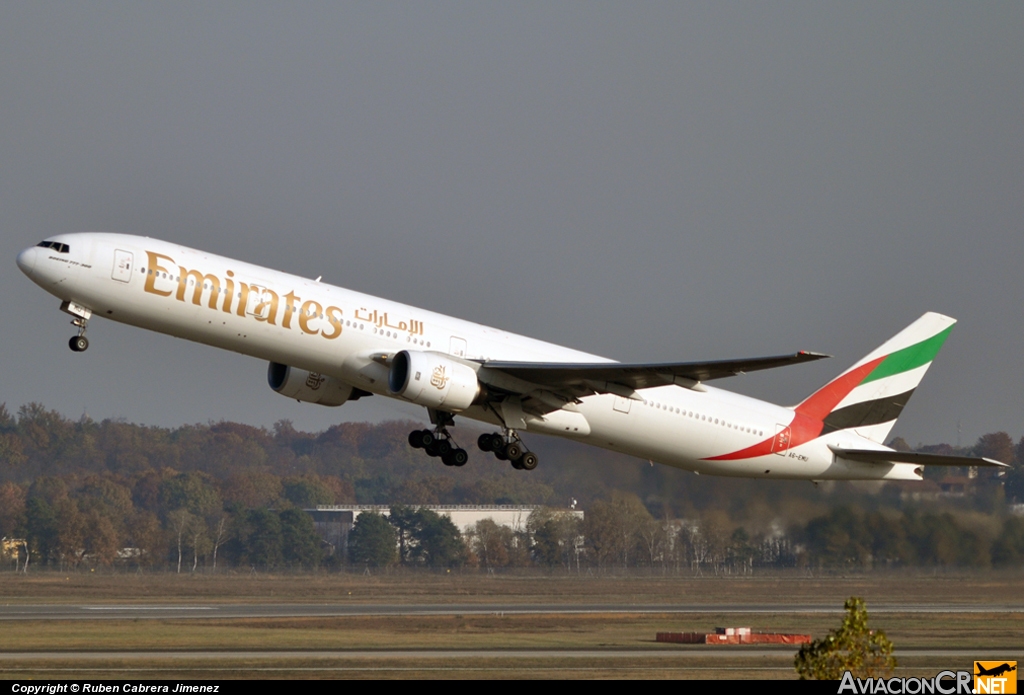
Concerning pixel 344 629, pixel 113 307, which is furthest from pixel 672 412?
pixel 113 307

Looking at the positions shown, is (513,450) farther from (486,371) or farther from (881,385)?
(881,385)

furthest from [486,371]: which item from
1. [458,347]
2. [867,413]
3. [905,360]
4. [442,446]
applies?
[905,360]

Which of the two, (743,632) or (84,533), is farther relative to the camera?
(84,533)

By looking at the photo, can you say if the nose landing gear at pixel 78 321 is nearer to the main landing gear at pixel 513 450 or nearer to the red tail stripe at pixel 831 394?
the main landing gear at pixel 513 450

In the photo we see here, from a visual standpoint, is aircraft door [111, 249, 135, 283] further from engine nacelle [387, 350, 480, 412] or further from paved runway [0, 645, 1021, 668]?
paved runway [0, 645, 1021, 668]

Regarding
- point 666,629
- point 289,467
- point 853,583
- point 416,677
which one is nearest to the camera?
point 416,677

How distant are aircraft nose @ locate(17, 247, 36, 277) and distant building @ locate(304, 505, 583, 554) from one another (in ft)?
121

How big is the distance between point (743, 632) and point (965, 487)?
11.9 metres

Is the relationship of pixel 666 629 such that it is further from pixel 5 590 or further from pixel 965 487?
pixel 5 590

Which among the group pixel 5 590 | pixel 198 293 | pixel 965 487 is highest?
pixel 198 293

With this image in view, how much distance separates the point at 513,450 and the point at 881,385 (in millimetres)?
13606

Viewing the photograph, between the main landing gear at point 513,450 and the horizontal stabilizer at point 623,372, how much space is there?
2525mm

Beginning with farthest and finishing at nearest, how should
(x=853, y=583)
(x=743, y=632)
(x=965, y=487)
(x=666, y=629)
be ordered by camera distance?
(x=853, y=583) → (x=965, y=487) → (x=666, y=629) → (x=743, y=632)

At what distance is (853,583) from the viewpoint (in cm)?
5150
